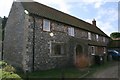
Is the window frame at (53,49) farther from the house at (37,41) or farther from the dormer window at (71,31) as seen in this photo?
the dormer window at (71,31)

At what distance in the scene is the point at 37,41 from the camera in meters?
18.3

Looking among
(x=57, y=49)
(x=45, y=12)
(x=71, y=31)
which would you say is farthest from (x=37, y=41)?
(x=71, y=31)

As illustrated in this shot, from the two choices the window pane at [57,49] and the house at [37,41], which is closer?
the house at [37,41]

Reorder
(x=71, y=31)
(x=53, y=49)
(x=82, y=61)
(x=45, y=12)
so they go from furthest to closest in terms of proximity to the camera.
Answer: (x=71, y=31) → (x=82, y=61) → (x=45, y=12) → (x=53, y=49)

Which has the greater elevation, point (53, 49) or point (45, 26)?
point (45, 26)

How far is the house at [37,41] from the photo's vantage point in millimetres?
17703

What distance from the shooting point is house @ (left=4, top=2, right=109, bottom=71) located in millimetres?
17703

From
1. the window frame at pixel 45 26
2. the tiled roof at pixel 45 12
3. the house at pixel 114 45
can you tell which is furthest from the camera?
the house at pixel 114 45

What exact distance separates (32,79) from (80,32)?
15495mm

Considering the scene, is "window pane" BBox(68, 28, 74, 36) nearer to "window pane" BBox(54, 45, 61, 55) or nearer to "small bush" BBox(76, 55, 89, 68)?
"window pane" BBox(54, 45, 61, 55)

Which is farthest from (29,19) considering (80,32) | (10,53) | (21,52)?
(80,32)

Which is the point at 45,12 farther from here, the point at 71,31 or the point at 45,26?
the point at 71,31

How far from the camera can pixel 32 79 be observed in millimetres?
13391

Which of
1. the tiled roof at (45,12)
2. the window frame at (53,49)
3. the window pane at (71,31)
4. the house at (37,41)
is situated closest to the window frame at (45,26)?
the house at (37,41)
